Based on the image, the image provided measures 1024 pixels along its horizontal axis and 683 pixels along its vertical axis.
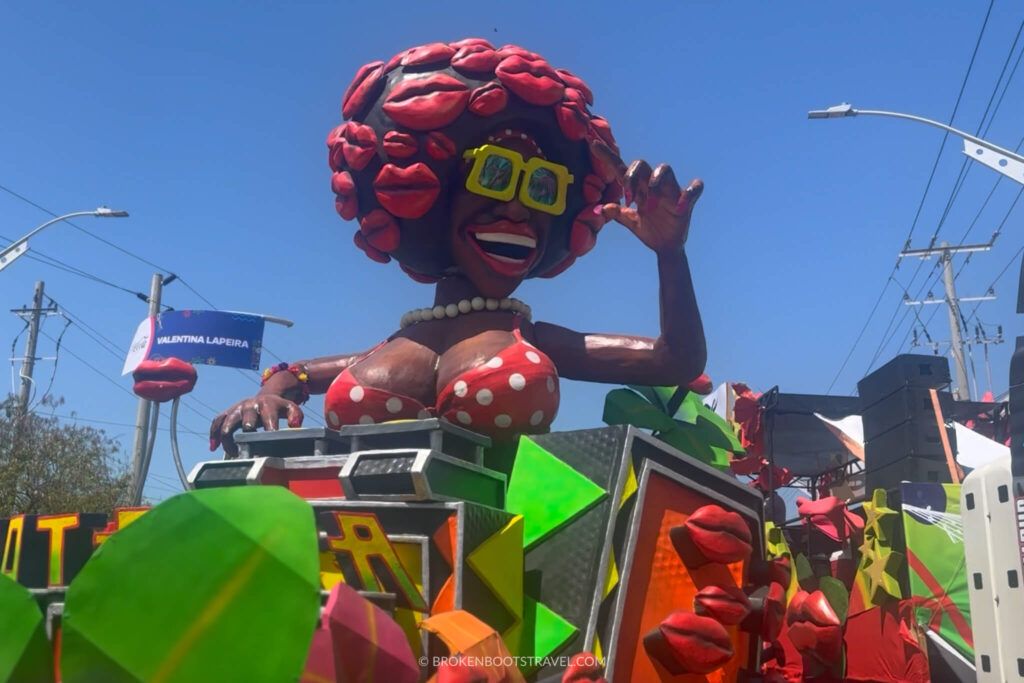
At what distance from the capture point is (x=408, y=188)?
489 centimetres

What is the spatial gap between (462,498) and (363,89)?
2.72m

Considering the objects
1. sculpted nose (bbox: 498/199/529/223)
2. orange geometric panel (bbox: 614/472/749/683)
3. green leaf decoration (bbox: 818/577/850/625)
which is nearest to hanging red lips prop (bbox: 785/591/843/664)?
green leaf decoration (bbox: 818/577/850/625)

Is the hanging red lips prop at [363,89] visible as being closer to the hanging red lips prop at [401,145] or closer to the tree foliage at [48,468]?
the hanging red lips prop at [401,145]

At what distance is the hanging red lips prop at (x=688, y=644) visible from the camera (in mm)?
3754

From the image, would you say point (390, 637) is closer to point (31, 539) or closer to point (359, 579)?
point (359, 579)

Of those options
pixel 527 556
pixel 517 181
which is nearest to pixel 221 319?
pixel 517 181

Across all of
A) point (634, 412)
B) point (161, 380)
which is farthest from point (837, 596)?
point (161, 380)

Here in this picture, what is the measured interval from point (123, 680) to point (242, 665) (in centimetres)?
21

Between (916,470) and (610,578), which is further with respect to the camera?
(916,470)

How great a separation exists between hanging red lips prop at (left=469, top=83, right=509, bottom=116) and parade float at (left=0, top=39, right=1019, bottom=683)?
0.04 ft

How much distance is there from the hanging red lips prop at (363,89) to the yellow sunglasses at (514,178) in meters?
0.72

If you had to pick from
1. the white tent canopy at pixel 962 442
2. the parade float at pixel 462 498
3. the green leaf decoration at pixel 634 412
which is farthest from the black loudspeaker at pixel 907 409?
the green leaf decoration at pixel 634 412

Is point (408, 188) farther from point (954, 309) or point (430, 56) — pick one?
point (954, 309)

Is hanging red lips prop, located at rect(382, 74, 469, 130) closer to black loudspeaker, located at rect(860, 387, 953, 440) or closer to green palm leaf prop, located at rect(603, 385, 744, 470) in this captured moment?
green palm leaf prop, located at rect(603, 385, 744, 470)
